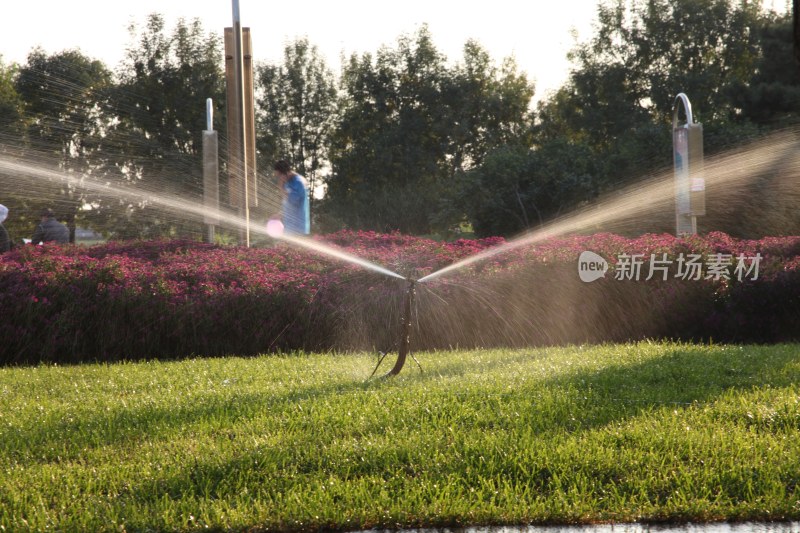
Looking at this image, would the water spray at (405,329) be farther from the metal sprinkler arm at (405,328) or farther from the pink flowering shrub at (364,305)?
the pink flowering shrub at (364,305)

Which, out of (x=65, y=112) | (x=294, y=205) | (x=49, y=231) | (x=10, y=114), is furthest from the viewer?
(x=65, y=112)

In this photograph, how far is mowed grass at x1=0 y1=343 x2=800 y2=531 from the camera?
10.0ft

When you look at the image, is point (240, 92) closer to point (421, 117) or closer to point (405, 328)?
point (405, 328)

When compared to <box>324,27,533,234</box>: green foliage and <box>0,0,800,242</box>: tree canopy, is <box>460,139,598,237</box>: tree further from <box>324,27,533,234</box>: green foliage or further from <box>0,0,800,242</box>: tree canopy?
<box>324,27,533,234</box>: green foliage

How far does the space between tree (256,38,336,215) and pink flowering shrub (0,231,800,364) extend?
2766 cm

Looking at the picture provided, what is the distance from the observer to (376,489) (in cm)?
325

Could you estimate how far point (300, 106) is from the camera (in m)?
35.8

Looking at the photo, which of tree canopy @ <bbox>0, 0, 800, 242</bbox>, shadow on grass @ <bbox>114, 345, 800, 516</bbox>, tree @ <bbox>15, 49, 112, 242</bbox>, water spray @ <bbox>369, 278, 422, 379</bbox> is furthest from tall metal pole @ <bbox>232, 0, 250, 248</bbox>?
tree @ <bbox>15, 49, 112, 242</bbox>

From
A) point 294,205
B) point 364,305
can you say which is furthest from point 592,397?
point 294,205

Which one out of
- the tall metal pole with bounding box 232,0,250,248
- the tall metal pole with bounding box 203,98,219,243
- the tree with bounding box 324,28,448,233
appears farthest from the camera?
the tree with bounding box 324,28,448,233

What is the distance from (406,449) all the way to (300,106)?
3333 cm

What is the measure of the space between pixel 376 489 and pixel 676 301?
5188 mm

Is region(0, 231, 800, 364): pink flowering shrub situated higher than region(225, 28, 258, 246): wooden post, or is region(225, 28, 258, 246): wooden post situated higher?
region(225, 28, 258, 246): wooden post

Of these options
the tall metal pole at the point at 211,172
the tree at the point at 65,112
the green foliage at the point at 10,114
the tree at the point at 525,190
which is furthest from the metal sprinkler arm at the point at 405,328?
the green foliage at the point at 10,114
